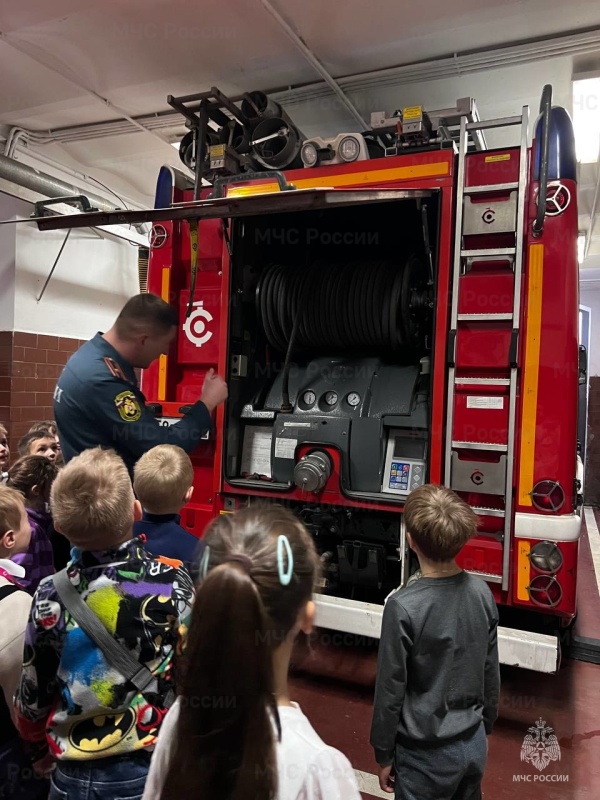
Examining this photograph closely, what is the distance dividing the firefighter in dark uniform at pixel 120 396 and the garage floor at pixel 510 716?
148 centimetres

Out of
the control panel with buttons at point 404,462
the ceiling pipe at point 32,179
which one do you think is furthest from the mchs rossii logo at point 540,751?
the ceiling pipe at point 32,179

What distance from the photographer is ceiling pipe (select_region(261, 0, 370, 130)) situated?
395 centimetres

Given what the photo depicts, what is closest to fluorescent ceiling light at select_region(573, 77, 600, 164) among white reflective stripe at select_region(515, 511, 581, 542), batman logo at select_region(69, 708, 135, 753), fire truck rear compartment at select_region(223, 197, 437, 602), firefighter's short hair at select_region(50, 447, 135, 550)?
fire truck rear compartment at select_region(223, 197, 437, 602)

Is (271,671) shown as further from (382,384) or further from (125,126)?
(125,126)

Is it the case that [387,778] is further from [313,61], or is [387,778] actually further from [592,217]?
[592,217]

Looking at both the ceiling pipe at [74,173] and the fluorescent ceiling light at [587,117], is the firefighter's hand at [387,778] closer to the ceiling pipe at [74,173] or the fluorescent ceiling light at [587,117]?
the fluorescent ceiling light at [587,117]

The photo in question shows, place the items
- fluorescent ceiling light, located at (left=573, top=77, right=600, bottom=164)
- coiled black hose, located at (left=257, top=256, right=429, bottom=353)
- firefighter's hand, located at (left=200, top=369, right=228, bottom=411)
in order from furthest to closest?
fluorescent ceiling light, located at (left=573, top=77, right=600, bottom=164) < coiled black hose, located at (left=257, top=256, right=429, bottom=353) < firefighter's hand, located at (left=200, top=369, right=228, bottom=411)

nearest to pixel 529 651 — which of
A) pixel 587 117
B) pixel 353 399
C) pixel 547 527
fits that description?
pixel 547 527

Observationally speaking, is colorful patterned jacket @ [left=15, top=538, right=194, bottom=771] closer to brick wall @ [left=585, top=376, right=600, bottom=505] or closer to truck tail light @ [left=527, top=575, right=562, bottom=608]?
truck tail light @ [left=527, top=575, right=562, bottom=608]

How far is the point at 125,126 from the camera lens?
5.89 m

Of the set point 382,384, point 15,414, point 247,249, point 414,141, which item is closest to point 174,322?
point 247,249

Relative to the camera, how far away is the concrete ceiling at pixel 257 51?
3934 mm

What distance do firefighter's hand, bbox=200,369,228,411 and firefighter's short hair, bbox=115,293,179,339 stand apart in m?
0.44

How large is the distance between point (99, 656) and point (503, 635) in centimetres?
204
